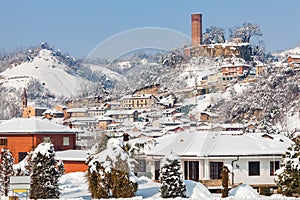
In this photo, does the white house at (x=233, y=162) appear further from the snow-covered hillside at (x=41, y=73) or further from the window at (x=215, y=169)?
the snow-covered hillside at (x=41, y=73)

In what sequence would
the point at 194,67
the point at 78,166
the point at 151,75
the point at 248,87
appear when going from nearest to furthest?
the point at 151,75 → the point at 194,67 → the point at 78,166 → the point at 248,87

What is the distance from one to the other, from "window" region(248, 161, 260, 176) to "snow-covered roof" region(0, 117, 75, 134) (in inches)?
297

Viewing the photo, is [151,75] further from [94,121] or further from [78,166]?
[78,166]

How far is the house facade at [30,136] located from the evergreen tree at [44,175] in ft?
30.2

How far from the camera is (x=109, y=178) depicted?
1045 centimetres

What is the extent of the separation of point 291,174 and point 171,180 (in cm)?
240

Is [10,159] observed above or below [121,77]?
below

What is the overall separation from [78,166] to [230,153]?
477 centimetres

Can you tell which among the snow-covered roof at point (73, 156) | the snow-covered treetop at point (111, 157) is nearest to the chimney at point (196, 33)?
the snow-covered treetop at point (111, 157)

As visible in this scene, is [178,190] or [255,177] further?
[255,177]

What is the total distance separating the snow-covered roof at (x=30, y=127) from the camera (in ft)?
69.5

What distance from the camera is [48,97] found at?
109m

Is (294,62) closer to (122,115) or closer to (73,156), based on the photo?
(73,156)

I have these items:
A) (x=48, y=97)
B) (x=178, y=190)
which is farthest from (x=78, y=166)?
(x=48, y=97)
